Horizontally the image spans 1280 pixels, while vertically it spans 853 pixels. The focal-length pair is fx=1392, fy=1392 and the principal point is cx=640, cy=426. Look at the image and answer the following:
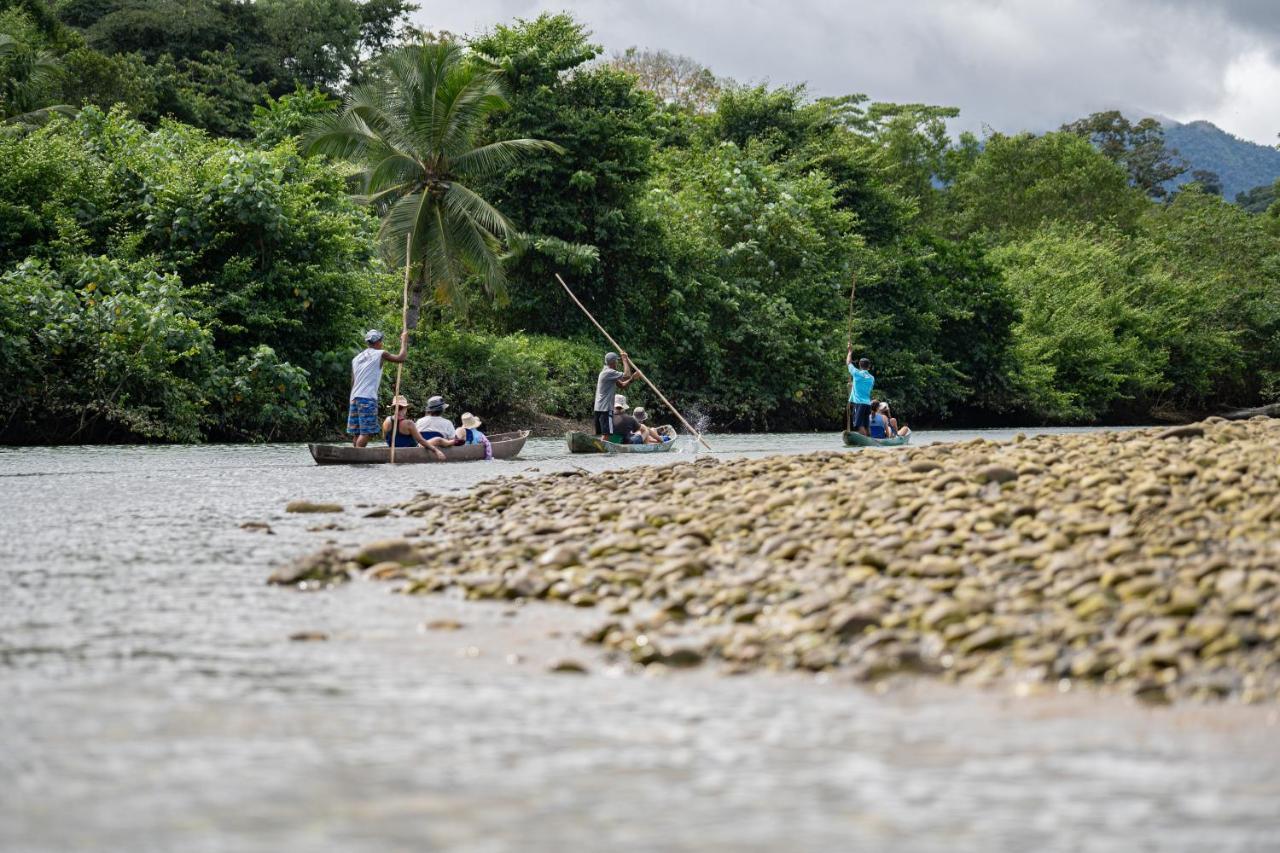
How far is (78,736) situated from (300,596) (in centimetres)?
298

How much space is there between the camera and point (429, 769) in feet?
14.8

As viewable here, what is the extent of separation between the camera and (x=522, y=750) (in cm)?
475

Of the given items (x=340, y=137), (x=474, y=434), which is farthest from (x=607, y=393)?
(x=340, y=137)

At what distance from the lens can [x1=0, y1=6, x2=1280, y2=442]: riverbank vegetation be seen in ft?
86.1

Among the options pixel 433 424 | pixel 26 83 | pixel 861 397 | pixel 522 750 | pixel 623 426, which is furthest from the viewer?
pixel 26 83

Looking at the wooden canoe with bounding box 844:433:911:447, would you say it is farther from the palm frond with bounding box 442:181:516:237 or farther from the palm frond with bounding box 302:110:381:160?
the palm frond with bounding box 302:110:381:160

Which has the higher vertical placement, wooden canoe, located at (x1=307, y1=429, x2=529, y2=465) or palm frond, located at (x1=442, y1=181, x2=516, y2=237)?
palm frond, located at (x1=442, y1=181, x2=516, y2=237)

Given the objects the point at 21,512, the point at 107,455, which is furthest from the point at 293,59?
the point at 21,512

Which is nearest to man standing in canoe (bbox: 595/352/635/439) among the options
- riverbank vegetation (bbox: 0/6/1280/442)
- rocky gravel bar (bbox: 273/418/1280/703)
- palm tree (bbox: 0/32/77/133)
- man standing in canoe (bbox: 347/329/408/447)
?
man standing in canoe (bbox: 347/329/408/447)

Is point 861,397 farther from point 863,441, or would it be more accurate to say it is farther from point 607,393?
point 607,393

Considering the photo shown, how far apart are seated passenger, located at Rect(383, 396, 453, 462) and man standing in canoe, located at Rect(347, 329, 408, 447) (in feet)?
1.16

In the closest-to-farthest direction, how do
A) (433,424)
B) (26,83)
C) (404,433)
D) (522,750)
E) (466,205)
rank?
(522,750)
(404,433)
(433,424)
(466,205)
(26,83)

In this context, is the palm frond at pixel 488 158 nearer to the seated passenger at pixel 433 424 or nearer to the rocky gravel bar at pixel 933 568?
the seated passenger at pixel 433 424

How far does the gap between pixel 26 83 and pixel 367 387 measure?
70.8 feet
